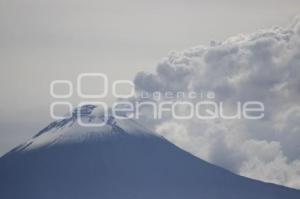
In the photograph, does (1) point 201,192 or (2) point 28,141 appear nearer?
(1) point 201,192

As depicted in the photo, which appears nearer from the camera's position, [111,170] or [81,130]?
[111,170]

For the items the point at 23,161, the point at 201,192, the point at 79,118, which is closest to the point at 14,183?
the point at 23,161

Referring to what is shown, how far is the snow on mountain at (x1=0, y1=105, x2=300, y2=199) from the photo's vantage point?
104 m

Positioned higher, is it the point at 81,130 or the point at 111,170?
the point at 81,130

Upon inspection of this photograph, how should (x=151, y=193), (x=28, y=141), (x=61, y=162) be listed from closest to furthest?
(x=151, y=193) → (x=61, y=162) → (x=28, y=141)

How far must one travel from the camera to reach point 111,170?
359ft

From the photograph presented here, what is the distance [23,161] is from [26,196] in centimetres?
588

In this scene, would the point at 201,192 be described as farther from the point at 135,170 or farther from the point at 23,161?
the point at 23,161

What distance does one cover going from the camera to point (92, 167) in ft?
363

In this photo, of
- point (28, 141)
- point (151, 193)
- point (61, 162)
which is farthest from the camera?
point (28, 141)

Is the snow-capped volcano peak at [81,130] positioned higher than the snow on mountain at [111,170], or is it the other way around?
the snow-capped volcano peak at [81,130]

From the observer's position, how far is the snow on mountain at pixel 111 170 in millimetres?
104375

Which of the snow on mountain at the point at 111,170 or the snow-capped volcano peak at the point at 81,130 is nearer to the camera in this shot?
the snow on mountain at the point at 111,170

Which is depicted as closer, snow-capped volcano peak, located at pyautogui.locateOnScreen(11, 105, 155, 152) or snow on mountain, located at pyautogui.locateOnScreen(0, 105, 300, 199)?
snow on mountain, located at pyautogui.locateOnScreen(0, 105, 300, 199)
